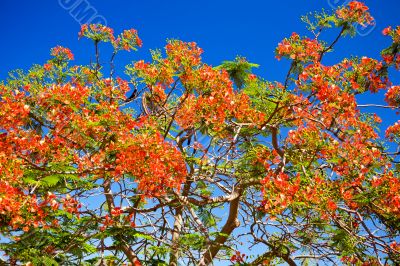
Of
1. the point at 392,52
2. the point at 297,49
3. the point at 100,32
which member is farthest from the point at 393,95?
the point at 100,32

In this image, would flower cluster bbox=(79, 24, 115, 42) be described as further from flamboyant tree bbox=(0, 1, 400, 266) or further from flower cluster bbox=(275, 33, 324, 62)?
flower cluster bbox=(275, 33, 324, 62)

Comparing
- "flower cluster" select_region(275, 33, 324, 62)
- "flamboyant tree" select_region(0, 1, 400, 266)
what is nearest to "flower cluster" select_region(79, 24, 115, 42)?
"flamboyant tree" select_region(0, 1, 400, 266)

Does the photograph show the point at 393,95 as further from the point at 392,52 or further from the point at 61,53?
the point at 61,53

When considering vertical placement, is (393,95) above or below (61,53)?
below

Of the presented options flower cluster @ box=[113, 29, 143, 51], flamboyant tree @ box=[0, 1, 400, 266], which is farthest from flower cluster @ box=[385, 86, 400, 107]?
flower cluster @ box=[113, 29, 143, 51]

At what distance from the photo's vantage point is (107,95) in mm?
8672

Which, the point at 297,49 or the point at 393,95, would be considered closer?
the point at 297,49

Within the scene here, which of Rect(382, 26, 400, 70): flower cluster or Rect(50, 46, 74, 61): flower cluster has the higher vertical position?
Rect(50, 46, 74, 61): flower cluster

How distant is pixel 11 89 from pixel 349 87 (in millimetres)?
6271

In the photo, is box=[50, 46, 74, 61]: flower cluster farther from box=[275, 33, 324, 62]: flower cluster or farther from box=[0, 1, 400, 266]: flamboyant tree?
box=[275, 33, 324, 62]: flower cluster

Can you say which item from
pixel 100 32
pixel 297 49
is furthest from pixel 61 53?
pixel 297 49

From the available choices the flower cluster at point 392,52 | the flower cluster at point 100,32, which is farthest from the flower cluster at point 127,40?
the flower cluster at point 392,52

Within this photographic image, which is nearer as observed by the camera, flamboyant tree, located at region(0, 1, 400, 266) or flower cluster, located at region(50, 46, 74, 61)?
flamboyant tree, located at region(0, 1, 400, 266)

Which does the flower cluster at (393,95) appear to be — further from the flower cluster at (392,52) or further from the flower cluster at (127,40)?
the flower cluster at (127,40)
